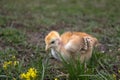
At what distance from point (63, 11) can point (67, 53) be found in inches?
164

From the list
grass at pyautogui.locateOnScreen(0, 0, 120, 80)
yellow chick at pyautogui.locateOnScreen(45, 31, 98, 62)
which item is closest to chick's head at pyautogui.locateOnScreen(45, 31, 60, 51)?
yellow chick at pyautogui.locateOnScreen(45, 31, 98, 62)

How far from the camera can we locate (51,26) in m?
6.53

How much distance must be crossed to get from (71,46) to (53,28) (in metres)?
2.74

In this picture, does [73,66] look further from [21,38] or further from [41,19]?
[41,19]

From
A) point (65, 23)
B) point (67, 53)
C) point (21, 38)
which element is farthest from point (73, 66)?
point (65, 23)

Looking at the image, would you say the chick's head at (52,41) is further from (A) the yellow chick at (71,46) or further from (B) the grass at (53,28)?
(B) the grass at (53,28)

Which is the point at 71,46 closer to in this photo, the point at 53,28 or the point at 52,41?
the point at 52,41

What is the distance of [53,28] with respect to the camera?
645 centimetres

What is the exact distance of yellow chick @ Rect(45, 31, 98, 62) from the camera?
12.4 ft

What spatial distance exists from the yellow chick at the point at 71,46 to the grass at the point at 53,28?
0.49 ft

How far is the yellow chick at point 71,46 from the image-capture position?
3773 mm

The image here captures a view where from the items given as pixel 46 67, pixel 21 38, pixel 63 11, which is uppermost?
pixel 63 11

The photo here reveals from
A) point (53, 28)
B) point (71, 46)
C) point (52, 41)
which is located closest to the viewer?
point (71, 46)

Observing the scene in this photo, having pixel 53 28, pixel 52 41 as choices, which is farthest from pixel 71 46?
pixel 53 28
